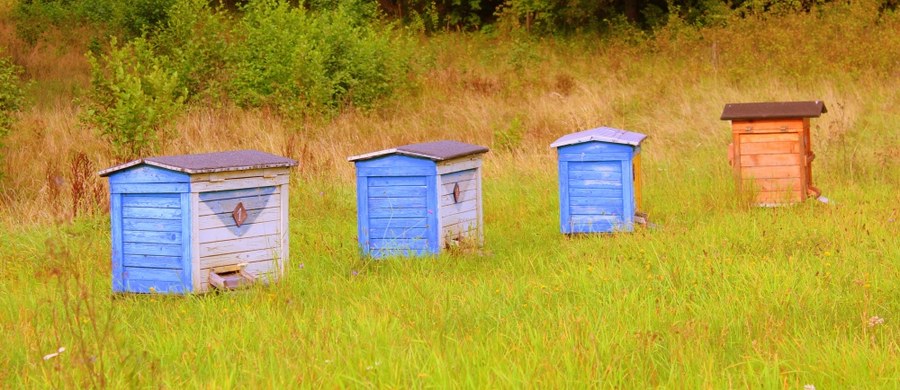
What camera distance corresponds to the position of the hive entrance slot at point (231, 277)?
22.1 ft

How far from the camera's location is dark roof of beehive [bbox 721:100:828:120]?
414 inches

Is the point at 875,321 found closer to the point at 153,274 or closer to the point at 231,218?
the point at 231,218

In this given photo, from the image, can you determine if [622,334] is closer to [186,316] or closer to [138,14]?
[186,316]

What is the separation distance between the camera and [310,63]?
17.8 m

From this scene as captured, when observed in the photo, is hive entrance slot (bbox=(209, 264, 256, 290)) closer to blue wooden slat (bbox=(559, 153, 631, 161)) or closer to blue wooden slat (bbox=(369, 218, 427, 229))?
blue wooden slat (bbox=(369, 218, 427, 229))

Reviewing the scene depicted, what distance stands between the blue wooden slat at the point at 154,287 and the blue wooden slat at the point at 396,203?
1.91 meters

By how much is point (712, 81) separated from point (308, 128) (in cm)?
742

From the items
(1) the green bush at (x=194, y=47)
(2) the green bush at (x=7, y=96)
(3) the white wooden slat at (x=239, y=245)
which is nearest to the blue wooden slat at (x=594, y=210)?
(3) the white wooden slat at (x=239, y=245)

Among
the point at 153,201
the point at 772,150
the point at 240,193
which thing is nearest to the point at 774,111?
the point at 772,150

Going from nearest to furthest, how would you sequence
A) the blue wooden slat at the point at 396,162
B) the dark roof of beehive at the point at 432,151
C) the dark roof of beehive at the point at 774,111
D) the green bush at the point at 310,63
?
the dark roof of beehive at the point at 432,151
the blue wooden slat at the point at 396,162
the dark roof of beehive at the point at 774,111
the green bush at the point at 310,63

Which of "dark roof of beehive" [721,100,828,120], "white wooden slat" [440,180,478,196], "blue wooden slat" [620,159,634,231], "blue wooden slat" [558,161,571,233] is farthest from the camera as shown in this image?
"dark roof of beehive" [721,100,828,120]

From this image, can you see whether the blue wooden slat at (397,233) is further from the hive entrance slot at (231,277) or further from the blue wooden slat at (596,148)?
the blue wooden slat at (596,148)

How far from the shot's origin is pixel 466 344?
5.00 meters

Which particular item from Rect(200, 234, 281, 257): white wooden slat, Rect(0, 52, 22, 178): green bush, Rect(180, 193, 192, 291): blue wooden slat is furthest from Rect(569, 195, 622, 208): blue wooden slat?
Rect(0, 52, 22, 178): green bush
